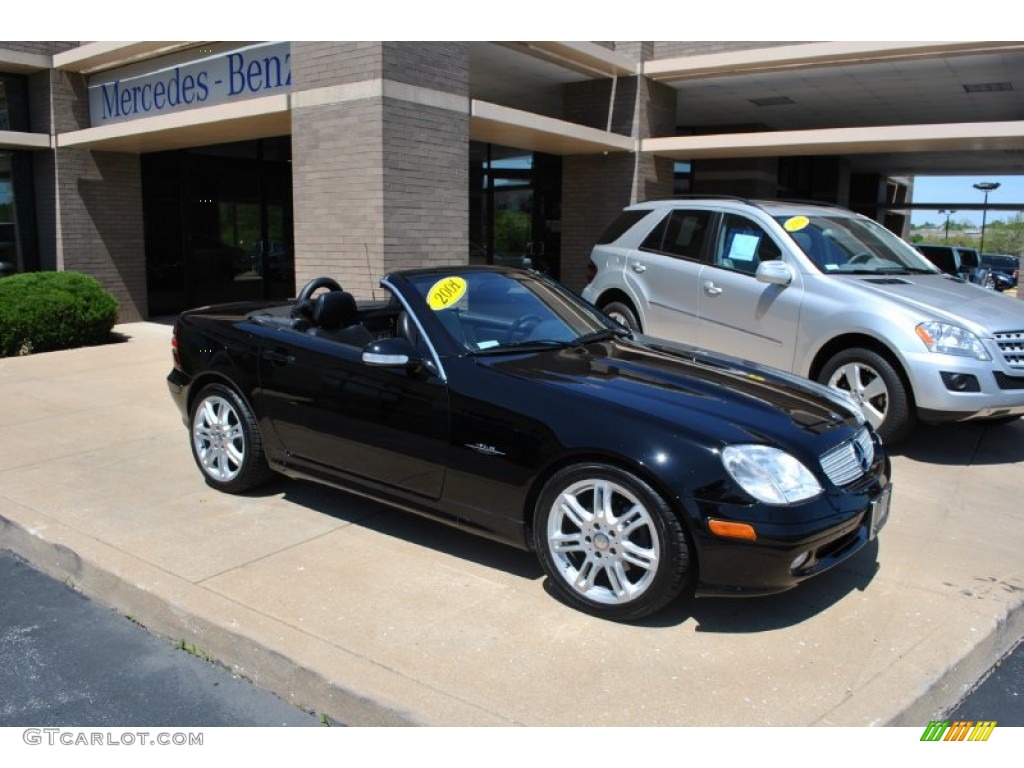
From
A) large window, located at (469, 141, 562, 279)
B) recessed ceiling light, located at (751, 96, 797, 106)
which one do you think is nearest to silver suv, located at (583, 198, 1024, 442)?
large window, located at (469, 141, 562, 279)

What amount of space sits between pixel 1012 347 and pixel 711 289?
2382 mm

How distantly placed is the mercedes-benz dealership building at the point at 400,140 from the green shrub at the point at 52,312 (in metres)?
1.80

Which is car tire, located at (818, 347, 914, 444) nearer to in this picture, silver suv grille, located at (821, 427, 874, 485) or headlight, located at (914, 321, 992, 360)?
headlight, located at (914, 321, 992, 360)

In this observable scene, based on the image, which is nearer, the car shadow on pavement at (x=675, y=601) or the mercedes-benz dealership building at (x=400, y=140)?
the car shadow on pavement at (x=675, y=601)

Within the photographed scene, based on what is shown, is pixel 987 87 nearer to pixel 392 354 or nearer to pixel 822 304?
pixel 822 304

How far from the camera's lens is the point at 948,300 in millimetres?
6648

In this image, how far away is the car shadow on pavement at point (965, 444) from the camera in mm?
6707

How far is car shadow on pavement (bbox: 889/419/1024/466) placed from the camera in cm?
671

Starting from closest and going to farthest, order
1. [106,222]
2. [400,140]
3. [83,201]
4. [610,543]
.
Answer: [610,543], [400,140], [83,201], [106,222]

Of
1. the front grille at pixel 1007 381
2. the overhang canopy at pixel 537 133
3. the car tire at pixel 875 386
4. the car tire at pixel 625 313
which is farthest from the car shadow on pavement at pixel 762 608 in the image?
the overhang canopy at pixel 537 133

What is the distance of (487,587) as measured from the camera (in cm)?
416

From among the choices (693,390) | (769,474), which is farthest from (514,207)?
(769,474)

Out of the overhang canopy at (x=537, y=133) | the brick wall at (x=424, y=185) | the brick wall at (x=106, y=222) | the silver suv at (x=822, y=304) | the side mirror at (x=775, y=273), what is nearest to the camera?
the silver suv at (x=822, y=304)

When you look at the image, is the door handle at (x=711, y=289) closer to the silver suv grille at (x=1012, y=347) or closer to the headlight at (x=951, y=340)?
the headlight at (x=951, y=340)
